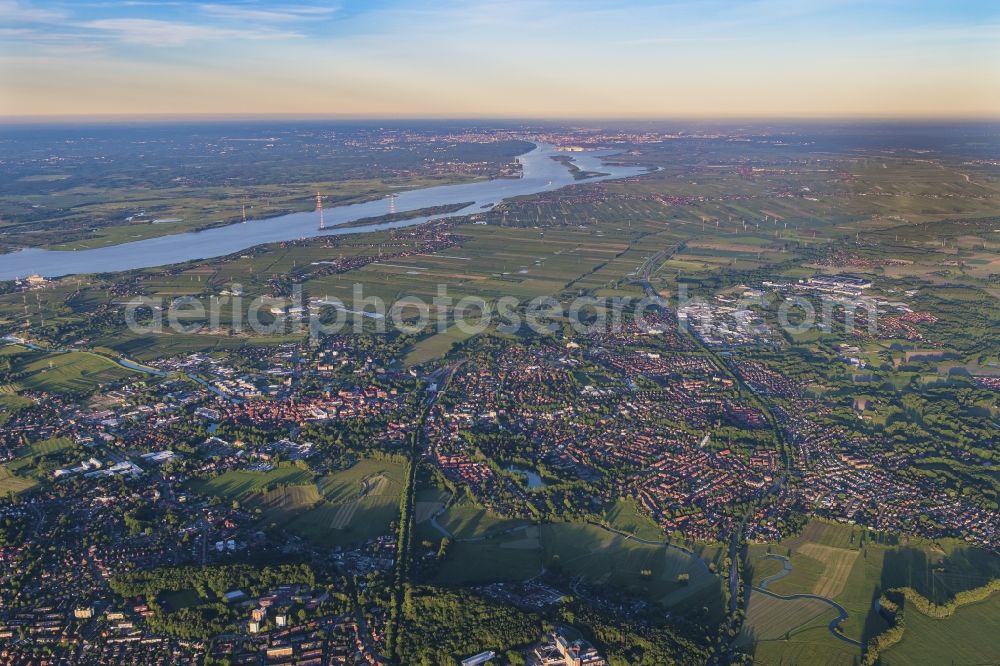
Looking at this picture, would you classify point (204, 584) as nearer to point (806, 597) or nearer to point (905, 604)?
point (806, 597)

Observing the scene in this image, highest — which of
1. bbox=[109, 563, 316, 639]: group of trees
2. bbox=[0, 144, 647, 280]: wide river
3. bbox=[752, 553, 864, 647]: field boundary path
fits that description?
bbox=[0, 144, 647, 280]: wide river

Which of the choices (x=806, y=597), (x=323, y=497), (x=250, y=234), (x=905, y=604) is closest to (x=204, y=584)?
(x=323, y=497)

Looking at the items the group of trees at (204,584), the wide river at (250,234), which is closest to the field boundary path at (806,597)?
the group of trees at (204,584)

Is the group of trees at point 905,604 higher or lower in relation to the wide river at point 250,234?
lower

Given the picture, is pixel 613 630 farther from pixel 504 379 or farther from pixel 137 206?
pixel 137 206

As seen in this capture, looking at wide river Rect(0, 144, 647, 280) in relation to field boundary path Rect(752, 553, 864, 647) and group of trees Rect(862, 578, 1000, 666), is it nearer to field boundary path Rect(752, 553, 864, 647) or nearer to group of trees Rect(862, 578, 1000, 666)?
field boundary path Rect(752, 553, 864, 647)

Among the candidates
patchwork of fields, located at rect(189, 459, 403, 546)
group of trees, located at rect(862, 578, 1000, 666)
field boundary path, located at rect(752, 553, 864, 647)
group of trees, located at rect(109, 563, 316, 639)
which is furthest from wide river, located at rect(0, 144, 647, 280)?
group of trees, located at rect(862, 578, 1000, 666)

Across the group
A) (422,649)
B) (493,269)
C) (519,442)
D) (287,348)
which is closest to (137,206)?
(493,269)

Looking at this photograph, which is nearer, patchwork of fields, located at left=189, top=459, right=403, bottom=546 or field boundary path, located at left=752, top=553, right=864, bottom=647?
field boundary path, located at left=752, top=553, right=864, bottom=647

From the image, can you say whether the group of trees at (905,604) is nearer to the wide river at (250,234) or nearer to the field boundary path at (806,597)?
the field boundary path at (806,597)
